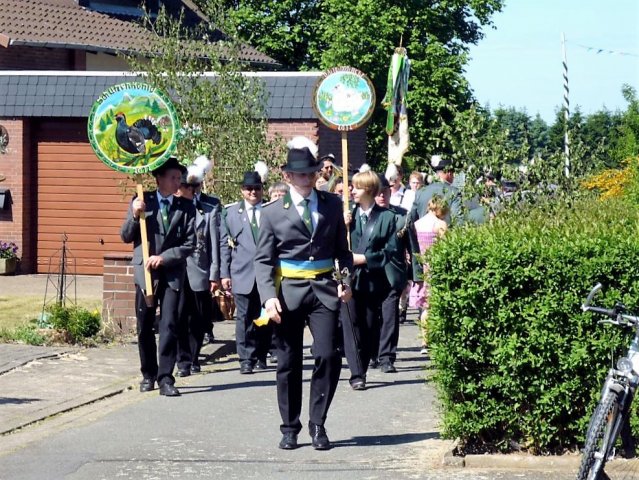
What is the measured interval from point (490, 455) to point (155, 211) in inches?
165

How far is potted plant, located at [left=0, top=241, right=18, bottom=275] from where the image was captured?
2400 cm

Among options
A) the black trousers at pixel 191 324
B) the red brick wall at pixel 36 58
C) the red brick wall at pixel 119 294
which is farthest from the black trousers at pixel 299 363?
the red brick wall at pixel 36 58

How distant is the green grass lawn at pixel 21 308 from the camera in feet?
53.0

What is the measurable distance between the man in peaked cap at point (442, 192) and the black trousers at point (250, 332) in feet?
6.46

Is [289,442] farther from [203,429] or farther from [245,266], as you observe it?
[245,266]

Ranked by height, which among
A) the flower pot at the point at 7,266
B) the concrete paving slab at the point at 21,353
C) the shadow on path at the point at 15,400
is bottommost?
the shadow on path at the point at 15,400

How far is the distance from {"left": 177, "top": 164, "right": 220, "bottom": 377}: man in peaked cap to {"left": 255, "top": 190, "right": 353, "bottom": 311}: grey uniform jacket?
11.2 ft

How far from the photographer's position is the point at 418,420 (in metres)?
9.89

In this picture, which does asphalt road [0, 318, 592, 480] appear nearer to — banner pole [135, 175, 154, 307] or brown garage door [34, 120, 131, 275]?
banner pole [135, 175, 154, 307]

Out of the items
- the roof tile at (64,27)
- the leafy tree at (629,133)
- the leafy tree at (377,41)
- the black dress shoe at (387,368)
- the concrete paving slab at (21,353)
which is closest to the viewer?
the concrete paving slab at (21,353)

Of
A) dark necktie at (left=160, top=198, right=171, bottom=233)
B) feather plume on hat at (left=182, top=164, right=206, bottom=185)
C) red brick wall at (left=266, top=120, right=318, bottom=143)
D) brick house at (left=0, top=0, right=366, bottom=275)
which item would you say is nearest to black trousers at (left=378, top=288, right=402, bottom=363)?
feather plume on hat at (left=182, top=164, right=206, bottom=185)

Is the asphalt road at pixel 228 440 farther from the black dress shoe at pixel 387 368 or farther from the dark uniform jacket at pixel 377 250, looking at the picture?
the dark uniform jacket at pixel 377 250

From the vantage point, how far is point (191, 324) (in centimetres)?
1264

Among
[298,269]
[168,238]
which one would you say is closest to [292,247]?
[298,269]
